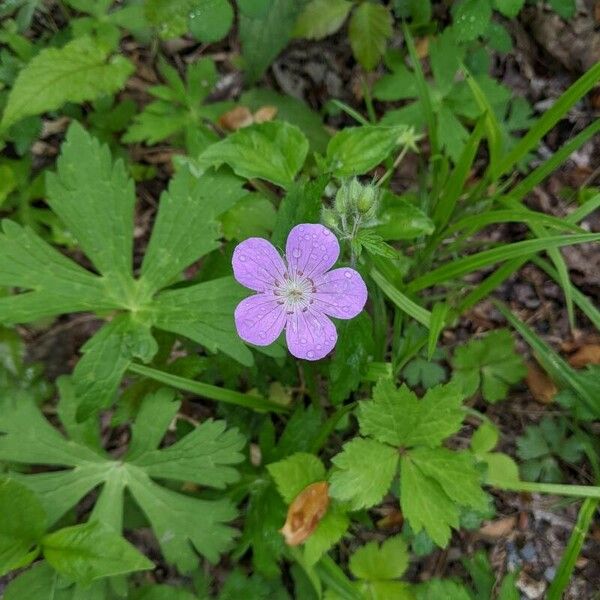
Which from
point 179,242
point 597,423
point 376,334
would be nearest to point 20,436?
point 179,242

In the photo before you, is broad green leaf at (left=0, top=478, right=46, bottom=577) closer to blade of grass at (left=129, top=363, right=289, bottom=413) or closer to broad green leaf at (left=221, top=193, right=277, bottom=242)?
blade of grass at (left=129, top=363, right=289, bottom=413)

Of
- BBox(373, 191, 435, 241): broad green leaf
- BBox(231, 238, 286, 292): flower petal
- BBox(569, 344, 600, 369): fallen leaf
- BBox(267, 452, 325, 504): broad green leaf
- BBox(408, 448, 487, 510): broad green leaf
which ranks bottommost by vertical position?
BBox(267, 452, 325, 504): broad green leaf

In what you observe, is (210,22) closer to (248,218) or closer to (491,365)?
(248,218)

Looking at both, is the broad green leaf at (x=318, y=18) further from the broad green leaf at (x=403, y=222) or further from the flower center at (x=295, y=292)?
the flower center at (x=295, y=292)

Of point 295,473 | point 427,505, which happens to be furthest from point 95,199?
point 427,505

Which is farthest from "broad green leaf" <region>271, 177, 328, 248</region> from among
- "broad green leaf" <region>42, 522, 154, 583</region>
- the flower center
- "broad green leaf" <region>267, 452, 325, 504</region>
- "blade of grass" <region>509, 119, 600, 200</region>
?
"broad green leaf" <region>42, 522, 154, 583</region>

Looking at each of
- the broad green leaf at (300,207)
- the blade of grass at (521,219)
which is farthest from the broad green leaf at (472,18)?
the broad green leaf at (300,207)
